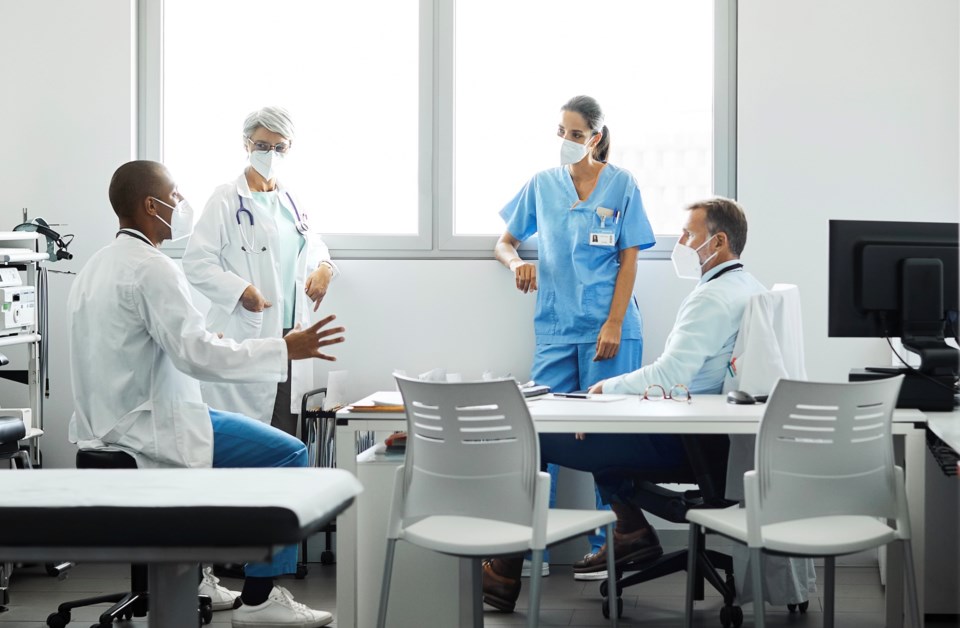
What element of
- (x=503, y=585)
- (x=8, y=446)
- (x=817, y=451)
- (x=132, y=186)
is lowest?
(x=503, y=585)

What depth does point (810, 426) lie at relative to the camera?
8.30 feet

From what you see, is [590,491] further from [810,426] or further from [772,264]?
[810,426]

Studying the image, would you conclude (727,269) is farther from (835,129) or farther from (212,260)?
(212,260)

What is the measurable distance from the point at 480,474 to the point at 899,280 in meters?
1.41

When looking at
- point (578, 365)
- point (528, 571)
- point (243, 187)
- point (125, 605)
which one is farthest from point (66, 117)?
point (528, 571)

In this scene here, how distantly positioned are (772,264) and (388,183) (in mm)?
1603

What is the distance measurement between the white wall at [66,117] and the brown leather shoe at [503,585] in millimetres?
1998

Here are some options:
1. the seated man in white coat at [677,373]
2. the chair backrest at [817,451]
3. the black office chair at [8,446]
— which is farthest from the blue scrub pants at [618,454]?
the black office chair at [8,446]

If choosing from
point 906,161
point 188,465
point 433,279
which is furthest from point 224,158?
point 906,161

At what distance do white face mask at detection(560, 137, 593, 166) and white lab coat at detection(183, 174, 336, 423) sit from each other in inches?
44.0

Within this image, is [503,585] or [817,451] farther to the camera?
[503,585]

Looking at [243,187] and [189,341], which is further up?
[243,187]

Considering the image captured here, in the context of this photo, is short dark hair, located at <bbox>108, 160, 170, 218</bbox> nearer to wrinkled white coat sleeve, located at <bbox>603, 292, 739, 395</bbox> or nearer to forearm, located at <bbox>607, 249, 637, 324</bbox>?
wrinkled white coat sleeve, located at <bbox>603, 292, 739, 395</bbox>

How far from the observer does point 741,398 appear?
3027mm
